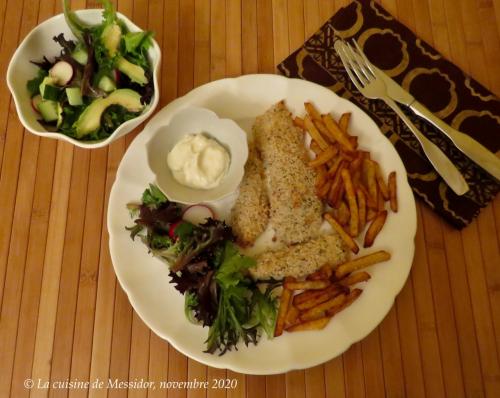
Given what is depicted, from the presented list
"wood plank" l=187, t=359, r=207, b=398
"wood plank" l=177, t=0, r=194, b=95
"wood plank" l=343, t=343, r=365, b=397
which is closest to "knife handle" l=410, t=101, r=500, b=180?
"wood plank" l=343, t=343, r=365, b=397

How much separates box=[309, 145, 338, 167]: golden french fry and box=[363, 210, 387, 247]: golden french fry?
1.28ft

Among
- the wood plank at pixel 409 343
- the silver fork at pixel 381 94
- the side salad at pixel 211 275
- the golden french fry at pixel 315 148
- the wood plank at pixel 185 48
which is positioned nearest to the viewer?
the side salad at pixel 211 275

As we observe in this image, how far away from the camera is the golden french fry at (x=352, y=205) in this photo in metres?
2.14

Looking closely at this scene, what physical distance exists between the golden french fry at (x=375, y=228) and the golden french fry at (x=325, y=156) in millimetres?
391

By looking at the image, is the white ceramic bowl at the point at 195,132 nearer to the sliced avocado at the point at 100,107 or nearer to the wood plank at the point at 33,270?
the sliced avocado at the point at 100,107

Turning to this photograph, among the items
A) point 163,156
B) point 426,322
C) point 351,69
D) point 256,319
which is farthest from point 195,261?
point 351,69

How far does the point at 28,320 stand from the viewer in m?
2.24

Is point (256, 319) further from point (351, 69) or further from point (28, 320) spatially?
point (351, 69)

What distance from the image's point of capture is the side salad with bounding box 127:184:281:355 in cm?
200

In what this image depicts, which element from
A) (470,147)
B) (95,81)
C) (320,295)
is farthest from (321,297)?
(95,81)

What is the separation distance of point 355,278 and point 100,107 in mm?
1508

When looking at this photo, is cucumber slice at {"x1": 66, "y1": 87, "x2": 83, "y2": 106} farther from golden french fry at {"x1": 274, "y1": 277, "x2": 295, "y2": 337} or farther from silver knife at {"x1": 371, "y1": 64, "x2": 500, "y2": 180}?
silver knife at {"x1": 371, "y1": 64, "x2": 500, "y2": 180}

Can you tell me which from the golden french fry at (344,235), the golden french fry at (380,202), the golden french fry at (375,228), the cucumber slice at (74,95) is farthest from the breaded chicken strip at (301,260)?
the cucumber slice at (74,95)

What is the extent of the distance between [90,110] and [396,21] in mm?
1869
